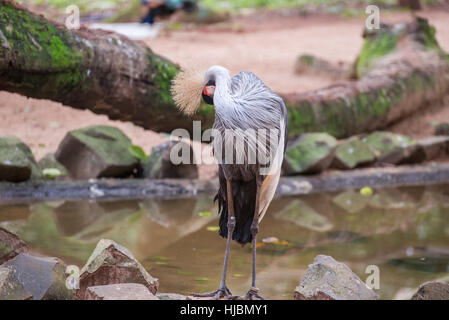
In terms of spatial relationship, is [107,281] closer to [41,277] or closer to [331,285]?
[41,277]

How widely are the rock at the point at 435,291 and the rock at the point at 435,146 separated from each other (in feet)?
17.9

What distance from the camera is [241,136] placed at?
3.99 m

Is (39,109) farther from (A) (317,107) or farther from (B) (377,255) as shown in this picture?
(B) (377,255)

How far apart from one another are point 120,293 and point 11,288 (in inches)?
22.5

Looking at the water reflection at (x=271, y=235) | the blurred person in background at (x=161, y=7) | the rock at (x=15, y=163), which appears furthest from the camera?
the blurred person in background at (x=161, y=7)

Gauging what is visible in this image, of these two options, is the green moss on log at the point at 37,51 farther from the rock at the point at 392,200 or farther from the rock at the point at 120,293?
the rock at the point at 392,200

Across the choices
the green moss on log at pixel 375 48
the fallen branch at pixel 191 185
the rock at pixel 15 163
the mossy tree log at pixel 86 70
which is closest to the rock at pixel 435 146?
the fallen branch at pixel 191 185

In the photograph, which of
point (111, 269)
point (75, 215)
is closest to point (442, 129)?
point (75, 215)

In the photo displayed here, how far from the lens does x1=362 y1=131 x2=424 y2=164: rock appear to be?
9.00 m

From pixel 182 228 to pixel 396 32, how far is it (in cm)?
671

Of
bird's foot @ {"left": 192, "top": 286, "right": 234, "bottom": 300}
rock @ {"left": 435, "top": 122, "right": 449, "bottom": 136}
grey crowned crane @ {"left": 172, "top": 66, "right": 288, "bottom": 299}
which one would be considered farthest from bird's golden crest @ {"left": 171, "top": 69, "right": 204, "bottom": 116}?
rock @ {"left": 435, "top": 122, "right": 449, "bottom": 136}

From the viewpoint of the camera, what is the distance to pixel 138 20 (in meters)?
18.2

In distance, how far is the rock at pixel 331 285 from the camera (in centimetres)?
401

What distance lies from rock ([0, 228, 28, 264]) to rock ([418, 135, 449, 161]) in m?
6.04
